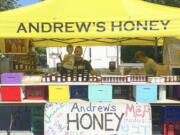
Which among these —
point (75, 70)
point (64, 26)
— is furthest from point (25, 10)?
point (75, 70)

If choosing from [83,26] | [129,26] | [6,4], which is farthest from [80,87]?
[6,4]

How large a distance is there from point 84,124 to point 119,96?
3.76 feet

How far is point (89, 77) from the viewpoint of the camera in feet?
20.4

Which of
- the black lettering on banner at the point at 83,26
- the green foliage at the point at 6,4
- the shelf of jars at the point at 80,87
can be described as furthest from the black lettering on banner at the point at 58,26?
the green foliage at the point at 6,4

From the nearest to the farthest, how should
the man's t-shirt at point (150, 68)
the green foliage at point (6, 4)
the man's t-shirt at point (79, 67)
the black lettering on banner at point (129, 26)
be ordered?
the black lettering on banner at point (129, 26) → the man's t-shirt at point (79, 67) → the man's t-shirt at point (150, 68) → the green foliage at point (6, 4)

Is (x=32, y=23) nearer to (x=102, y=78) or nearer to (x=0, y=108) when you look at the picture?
(x=102, y=78)

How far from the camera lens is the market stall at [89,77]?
556 centimetres

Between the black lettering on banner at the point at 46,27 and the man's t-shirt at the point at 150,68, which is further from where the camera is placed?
the man's t-shirt at the point at 150,68

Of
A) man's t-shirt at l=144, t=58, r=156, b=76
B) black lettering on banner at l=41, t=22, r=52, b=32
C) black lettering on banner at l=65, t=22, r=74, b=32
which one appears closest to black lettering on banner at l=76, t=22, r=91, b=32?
black lettering on banner at l=65, t=22, r=74, b=32

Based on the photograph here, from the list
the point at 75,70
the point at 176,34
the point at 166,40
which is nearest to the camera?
the point at 176,34

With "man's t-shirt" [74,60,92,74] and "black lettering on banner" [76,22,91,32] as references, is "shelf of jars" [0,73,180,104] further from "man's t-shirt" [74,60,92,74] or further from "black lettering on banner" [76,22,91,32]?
"black lettering on banner" [76,22,91,32]

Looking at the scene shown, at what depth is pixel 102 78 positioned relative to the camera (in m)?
6.13

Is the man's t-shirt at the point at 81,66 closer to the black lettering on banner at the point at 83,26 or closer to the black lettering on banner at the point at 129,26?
→ the black lettering on banner at the point at 83,26

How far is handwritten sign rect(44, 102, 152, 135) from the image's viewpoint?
574cm
